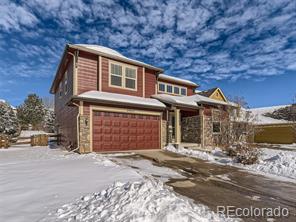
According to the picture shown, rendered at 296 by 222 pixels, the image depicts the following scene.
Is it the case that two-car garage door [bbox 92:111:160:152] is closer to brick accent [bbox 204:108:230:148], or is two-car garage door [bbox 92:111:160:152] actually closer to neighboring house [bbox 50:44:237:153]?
neighboring house [bbox 50:44:237:153]

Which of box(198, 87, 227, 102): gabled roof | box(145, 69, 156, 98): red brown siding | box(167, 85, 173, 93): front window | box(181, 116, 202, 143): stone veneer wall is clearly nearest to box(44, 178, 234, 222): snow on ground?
box(145, 69, 156, 98): red brown siding

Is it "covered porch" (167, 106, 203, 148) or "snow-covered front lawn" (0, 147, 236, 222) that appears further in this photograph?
"covered porch" (167, 106, 203, 148)

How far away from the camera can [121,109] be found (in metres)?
13.1

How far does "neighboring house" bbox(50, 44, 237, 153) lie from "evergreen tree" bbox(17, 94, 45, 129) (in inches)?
970

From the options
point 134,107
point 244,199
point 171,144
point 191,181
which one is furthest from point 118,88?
point 244,199

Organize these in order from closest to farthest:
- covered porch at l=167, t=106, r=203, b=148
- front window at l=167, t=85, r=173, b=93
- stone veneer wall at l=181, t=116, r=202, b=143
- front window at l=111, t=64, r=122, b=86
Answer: front window at l=111, t=64, r=122, b=86 → covered porch at l=167, t=106, r=203, b=148 → stone veneer wall at l=181, t=116, r=202, b=143 → front window at l=167, t=85, r=173, b=93

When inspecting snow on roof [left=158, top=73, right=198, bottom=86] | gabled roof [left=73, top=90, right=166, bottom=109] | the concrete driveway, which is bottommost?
the concrete driveway

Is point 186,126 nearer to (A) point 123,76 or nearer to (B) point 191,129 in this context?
(B) point 191,129

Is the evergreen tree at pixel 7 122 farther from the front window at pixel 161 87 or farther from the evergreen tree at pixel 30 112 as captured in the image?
the front window at pixel 161 87

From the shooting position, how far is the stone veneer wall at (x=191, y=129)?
17.1m

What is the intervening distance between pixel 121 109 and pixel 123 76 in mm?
3024

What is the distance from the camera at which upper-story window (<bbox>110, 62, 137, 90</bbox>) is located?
14.6 m

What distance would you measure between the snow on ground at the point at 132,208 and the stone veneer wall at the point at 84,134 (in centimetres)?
742

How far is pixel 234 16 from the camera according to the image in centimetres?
1381
